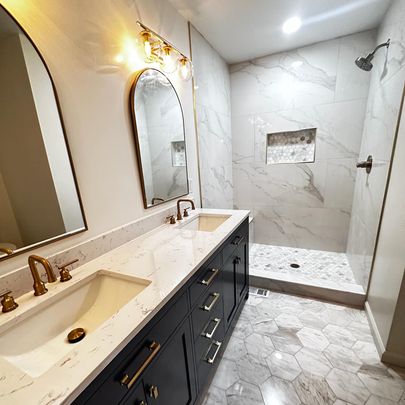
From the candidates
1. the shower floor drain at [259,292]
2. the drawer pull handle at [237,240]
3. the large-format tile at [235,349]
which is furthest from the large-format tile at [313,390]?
the drawer pull handle at [237,240]

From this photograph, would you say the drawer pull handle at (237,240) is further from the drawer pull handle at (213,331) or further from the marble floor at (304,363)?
the marble floor at (304,363)

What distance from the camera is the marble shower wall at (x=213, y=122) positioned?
6.54ft

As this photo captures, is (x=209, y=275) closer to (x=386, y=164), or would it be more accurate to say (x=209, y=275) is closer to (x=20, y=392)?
(x=20, y=392)

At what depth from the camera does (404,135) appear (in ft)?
4.12

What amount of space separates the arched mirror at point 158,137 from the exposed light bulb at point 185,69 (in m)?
0.18

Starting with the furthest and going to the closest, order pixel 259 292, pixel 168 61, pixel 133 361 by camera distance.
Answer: pixel 259 292 < pixel 168 61 < pixel 133 361

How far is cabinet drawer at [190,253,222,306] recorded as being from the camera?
951mm

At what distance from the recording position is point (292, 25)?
1.87 meters

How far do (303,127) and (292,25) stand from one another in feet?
3.24

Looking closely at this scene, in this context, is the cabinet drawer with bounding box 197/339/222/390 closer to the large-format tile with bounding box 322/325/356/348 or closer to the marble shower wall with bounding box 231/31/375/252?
the large-format tile with bounding box 322/325/356/348

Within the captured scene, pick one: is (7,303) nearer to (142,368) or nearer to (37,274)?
(37,274)

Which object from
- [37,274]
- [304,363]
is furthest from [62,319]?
[304,363]

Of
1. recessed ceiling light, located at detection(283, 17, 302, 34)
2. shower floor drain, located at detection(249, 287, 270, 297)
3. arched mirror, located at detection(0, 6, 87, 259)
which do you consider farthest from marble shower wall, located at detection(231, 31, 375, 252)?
arched mirror, located at detection(0, 6, 87, 259)

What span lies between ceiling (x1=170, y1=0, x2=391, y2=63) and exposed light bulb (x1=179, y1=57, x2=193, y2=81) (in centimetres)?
38
